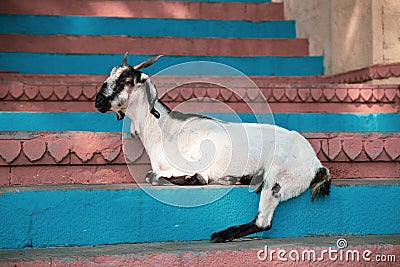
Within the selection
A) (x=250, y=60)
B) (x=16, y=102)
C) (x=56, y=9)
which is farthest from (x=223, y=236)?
(x=56, y=9)

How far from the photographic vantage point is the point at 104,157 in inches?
121

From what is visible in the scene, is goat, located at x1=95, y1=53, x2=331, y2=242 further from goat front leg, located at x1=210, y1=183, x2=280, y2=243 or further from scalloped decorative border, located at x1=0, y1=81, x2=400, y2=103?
scalloped decorative border, located at x1=0, y1=81, x2=400, y2=103

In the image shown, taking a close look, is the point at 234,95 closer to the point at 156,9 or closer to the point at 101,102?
the point at 101,102

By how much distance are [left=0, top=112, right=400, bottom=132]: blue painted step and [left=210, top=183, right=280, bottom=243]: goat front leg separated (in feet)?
2.65

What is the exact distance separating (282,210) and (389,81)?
2.25 meters

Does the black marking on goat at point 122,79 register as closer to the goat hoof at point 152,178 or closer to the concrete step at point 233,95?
the goat hoof at point 152,178

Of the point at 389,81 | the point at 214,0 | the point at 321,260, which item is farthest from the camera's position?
the point at 214,0

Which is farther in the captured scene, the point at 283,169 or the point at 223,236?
the point at 283,169

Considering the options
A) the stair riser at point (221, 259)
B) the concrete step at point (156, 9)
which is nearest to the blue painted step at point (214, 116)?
the stair riser at point (221, 259)

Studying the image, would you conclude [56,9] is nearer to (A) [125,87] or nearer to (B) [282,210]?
(A) [125,87]

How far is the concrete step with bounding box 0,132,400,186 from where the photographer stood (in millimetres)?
2988

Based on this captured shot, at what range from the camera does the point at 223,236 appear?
2.64m

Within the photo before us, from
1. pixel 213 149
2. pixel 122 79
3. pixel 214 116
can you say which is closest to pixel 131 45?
pixel 214 116

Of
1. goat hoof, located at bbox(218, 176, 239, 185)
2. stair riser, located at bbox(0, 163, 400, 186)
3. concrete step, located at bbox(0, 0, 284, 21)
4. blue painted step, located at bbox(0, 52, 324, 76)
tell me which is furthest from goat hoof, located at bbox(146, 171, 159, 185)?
concrete step, located at bbox(0, 0, 284, 21)
